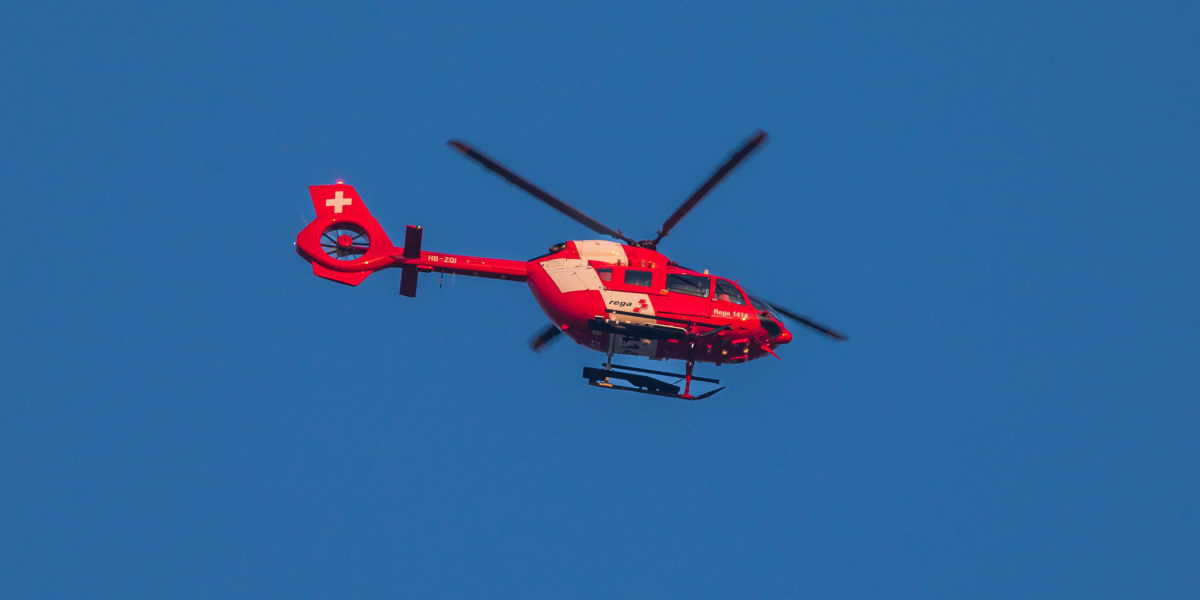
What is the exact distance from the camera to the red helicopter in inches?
887

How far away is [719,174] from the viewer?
21.9 metres

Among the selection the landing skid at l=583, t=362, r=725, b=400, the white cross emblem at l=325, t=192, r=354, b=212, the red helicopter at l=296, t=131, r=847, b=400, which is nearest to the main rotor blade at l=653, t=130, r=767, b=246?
the red helicopter at l=296, t=131, r=847, b=400

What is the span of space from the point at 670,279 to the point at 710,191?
1.92 meters

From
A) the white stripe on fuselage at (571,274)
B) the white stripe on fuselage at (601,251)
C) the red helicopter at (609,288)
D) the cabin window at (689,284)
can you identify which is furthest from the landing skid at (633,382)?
the white stripe on fuselage at (601,251)

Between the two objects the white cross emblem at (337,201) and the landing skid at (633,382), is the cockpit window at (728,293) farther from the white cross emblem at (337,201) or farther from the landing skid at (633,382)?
the white cross emblem at (337,201)

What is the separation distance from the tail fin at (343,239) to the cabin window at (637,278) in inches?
179

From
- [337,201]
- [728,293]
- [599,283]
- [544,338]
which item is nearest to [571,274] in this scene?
[599,283]

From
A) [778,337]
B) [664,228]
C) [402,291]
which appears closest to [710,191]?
[664,228]

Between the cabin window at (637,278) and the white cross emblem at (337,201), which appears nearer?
the cabin window at (637,278)

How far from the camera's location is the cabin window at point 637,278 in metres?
22.8

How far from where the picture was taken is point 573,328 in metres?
22.8

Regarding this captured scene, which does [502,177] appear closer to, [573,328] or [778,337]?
[573,328]

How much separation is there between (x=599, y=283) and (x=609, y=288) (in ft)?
0.70

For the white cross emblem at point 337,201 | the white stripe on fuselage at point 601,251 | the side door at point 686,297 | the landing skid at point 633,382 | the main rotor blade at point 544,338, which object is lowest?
the landing skid at point 633,382
